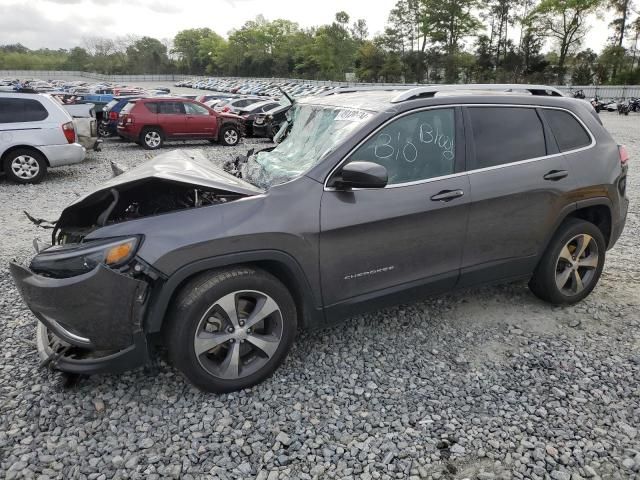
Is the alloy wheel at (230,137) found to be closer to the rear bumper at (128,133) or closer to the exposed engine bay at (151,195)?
the rear bumper at (128,133)

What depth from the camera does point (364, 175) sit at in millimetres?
2758

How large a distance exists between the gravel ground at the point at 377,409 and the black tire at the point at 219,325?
0.15 m

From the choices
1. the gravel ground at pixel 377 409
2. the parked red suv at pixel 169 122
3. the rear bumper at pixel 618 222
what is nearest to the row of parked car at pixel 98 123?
the parked red suv at pixel 169 122

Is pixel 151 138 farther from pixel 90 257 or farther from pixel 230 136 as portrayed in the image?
pixel 90 257

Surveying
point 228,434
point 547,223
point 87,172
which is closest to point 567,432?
point 547,223

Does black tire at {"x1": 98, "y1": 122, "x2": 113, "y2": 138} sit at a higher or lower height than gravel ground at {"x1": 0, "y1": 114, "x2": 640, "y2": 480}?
higher

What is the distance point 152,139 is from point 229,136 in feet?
7.99

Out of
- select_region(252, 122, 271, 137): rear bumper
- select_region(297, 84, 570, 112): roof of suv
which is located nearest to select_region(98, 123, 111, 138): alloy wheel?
select_region(252, 122, 271, 137): rear bumper

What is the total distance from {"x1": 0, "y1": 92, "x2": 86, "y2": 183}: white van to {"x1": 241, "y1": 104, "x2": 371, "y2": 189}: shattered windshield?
713 centimetres

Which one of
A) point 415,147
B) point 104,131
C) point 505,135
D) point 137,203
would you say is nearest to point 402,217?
point 415,147

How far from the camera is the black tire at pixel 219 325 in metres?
2.63

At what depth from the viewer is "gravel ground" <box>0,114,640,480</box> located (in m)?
2.42

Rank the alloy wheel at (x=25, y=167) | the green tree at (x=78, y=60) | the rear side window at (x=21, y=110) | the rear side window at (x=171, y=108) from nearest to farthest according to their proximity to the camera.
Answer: the rear side window at (x=21, y=110) → the alloy wheel at (x=25, y=167) → the rear side window at (x=171, y=108) → the green tree at (x=78, y=60)

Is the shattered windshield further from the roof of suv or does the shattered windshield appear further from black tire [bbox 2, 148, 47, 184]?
black tire [bbox 2, 148, 47, 184]
